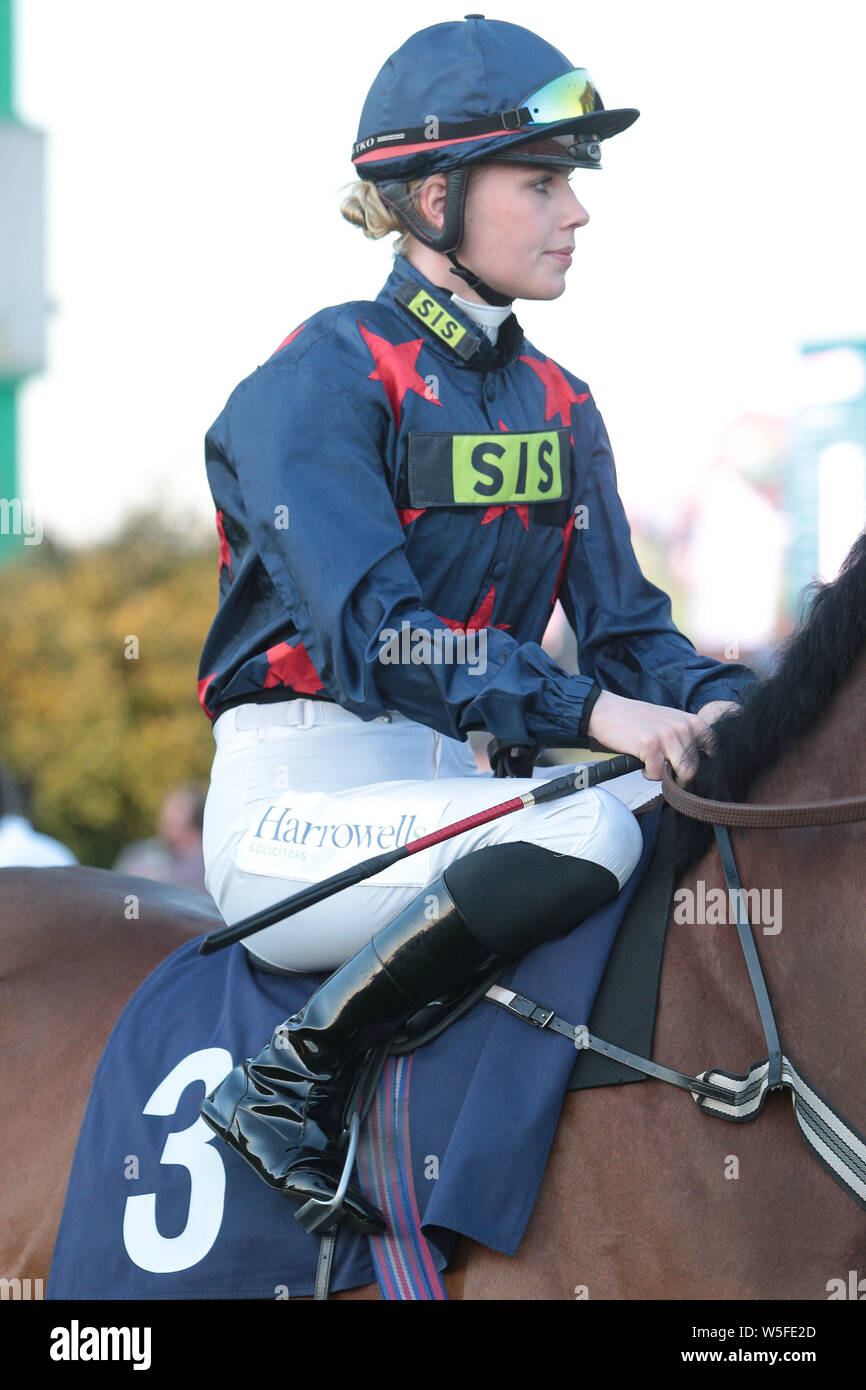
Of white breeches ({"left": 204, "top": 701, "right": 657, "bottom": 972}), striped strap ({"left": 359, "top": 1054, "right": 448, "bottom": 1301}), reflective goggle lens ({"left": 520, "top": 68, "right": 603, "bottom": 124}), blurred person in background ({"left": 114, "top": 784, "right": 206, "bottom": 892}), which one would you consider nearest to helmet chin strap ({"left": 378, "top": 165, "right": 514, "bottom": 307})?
reflective goggle lens ({"left": 520, "top": 68, "right": 603, "bottom": 124})

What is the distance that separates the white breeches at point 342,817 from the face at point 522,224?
937 mm

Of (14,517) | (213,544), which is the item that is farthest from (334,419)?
(213,544)

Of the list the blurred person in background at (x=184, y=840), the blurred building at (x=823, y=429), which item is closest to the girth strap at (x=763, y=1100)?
the blurred person in background at (x=184, y=840)

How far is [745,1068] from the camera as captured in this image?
86.1 inches

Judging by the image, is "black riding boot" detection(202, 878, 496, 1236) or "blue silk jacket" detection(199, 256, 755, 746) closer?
"black riding boot" detection(202, 878, 496, 1236)

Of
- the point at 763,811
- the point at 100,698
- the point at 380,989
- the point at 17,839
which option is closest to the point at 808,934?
the point at 763,811

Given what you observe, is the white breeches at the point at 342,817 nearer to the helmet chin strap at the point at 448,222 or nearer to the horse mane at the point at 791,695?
the horse mane at the point at 791,695

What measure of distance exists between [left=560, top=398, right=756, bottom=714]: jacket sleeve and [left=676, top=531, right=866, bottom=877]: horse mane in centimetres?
72

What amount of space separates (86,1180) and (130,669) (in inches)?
673

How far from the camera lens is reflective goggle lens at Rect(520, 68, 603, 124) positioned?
2680 millimetres

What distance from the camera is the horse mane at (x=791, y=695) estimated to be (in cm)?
218

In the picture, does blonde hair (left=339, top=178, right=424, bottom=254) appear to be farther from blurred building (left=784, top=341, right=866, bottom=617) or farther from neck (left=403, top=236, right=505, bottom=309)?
blurred building (left=784, top=341, right=866, bottom=617)
